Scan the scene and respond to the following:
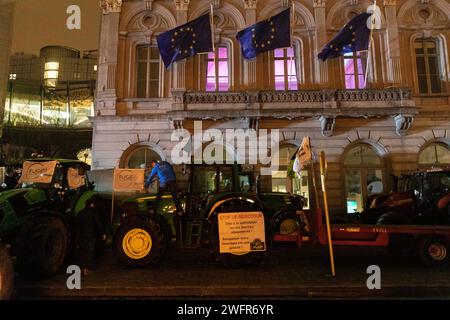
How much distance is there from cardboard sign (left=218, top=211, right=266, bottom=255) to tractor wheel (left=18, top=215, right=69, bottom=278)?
3.50 m

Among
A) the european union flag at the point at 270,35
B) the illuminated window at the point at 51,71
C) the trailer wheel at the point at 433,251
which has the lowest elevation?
the trailer wheel at the point at 433,251

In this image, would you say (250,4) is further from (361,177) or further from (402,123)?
(361,177)

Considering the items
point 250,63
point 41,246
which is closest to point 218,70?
point 250,63

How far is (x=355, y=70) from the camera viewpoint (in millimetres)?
17750

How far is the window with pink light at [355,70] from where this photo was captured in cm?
1750

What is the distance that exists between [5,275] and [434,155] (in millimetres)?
18026

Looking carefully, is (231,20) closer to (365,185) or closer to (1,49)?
(365,185)

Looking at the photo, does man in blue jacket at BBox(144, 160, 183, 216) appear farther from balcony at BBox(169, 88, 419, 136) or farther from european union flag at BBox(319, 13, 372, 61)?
european union flag at BBox(319, 13, 372, 61)

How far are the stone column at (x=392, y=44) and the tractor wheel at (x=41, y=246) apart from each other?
16.2m

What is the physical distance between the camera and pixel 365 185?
55.3 feet

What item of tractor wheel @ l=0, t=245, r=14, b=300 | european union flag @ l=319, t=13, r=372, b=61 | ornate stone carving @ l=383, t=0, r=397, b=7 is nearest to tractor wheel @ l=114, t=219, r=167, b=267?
tractor wheel @ l=0, t=245, r=14, b=300

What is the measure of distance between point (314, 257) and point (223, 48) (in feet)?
40.7

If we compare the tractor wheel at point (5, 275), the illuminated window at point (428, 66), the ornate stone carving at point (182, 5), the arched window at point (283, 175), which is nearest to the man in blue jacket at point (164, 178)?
the tractor wheel at point (5, 275)

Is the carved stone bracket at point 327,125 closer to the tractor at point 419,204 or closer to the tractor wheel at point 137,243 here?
the tractor at point 419,204
